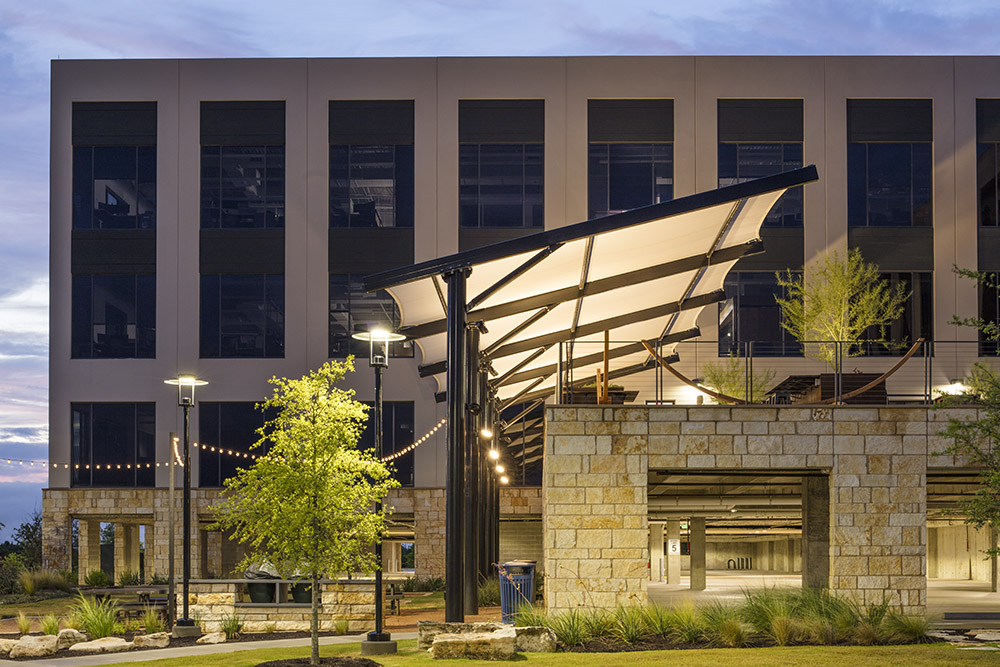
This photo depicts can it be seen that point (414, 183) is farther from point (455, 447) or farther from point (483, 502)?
point (455, 447)

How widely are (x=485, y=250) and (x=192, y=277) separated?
27493 mm

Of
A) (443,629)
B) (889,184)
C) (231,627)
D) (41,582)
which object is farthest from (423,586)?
(889,184)

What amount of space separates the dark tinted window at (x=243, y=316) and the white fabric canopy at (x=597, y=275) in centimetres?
1658

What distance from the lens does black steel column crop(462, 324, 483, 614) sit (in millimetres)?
17578

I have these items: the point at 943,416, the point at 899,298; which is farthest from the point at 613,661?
the point at 899,298

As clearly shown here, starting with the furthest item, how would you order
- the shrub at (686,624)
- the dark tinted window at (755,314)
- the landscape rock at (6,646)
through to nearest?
the dark tinted window at (755,314), the landscape rock at (6,646), the shrub at (686,624)

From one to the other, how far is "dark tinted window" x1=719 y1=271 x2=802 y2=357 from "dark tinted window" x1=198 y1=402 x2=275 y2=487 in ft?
58.1

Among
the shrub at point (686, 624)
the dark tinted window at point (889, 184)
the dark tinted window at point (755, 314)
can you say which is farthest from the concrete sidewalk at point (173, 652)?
the dark tinted window at point (889, 184)

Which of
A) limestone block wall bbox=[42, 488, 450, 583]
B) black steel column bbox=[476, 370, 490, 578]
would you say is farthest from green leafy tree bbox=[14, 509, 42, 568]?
black steel column bbox=[476, 370, 490, 578]

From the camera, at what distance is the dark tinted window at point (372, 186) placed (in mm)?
41750

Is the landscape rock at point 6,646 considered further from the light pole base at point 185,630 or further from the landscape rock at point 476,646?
the landscape rock at point 476,646

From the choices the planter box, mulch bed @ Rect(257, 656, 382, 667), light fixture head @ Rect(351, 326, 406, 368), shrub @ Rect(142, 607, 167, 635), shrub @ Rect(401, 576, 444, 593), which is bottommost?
shrub @ Rect(401, 576, 444, 593)

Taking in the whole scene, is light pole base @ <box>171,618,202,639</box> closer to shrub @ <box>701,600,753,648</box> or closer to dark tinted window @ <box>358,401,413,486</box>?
shrub @ <box>701,600,753,648</box>

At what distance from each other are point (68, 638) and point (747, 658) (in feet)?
40.2
